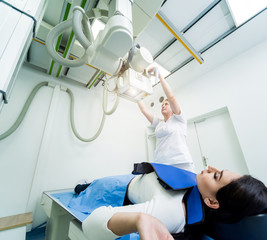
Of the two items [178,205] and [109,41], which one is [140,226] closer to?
[178,205]

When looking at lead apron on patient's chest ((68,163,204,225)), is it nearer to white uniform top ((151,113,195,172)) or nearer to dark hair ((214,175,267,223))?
dark hair ((214,175,267,223))

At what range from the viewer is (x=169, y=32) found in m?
1.58

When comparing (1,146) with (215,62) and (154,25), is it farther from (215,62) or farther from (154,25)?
(215,62)

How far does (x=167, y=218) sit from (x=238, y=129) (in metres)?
1.65

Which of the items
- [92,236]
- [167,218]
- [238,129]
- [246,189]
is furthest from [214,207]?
[238,129]

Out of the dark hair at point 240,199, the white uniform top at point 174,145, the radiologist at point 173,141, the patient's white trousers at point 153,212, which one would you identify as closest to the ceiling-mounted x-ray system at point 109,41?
the radiologist at point 173,141

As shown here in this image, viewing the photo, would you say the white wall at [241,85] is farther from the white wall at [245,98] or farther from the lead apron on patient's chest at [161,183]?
the lead apron on patient's chest at [161,183]

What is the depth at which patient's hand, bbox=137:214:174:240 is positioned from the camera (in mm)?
313

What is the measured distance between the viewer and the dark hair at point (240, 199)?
52 cm

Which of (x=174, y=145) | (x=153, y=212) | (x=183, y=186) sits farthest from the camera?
(x=174, y=145)

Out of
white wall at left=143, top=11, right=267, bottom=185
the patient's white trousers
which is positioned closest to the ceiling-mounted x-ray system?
the patient's white trousers

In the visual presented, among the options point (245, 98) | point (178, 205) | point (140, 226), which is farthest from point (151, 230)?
point (245, 98)

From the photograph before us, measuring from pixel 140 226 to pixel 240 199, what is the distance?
1.56 feet

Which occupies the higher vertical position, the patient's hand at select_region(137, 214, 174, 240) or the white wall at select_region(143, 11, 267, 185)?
the white wall at select_region(143, 11, 267, 185)
